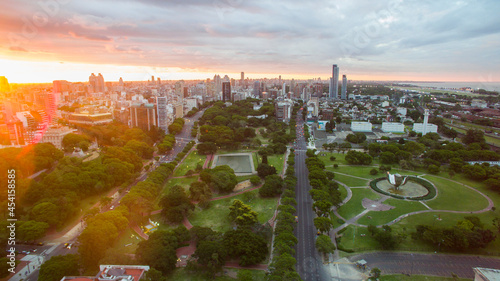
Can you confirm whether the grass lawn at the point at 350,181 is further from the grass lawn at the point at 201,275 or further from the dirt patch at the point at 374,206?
the grass lawn at the point at 201,275

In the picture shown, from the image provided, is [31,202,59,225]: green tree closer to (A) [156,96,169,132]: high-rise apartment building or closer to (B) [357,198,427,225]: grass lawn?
(B) [357,198,427,225]: grass lawn

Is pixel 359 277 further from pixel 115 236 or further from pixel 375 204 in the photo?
pixel 115 236

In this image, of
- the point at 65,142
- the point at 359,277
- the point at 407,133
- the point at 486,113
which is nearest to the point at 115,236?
the point at 359,277

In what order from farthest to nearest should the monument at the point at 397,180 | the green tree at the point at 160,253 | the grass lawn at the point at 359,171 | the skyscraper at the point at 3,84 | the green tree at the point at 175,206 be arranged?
1. the skyscraper at the point at 3,84
2. the grass lawn at the point at 359,171
3. the monument at the point at 397,180
4. the green tree at the point at 175,206
5. the green tree at the point at 160,253

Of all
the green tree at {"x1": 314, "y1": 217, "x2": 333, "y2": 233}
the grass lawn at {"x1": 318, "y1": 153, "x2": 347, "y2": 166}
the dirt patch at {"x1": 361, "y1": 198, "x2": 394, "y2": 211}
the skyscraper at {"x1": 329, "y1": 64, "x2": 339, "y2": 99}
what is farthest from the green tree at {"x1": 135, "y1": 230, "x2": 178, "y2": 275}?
the skyscraper at {"x1": 329, "y1": 64, "x2": 339, "y2": 99}

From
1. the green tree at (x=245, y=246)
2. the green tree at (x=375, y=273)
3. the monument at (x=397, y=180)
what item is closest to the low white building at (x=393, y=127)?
the monument at (x=397, y=180)

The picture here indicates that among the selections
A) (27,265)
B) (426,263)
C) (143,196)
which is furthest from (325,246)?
(27,265)
